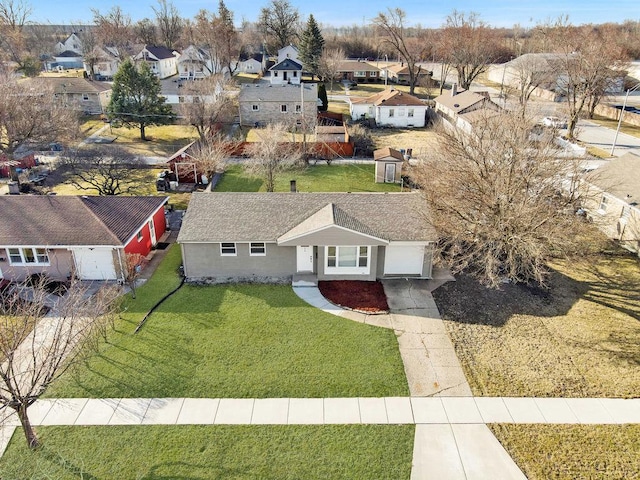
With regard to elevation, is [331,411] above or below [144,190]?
below

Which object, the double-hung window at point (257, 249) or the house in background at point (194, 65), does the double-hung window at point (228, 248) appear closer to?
the double-hung window at point (257, 249)

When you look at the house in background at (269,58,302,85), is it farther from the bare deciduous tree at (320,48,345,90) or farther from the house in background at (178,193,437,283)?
the house in background at (178,193,437,283)

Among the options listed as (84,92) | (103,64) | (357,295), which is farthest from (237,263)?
(103,64)

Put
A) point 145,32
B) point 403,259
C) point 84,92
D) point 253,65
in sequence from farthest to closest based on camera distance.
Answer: point 145,32 → point 253,65 → point 84,92 → point 403,259

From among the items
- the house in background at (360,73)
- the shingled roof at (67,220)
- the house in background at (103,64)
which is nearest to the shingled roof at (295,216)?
the shingled roof at (67,220)

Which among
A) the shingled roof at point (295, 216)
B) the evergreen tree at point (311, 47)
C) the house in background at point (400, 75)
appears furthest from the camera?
the house in background at point (400, 75)

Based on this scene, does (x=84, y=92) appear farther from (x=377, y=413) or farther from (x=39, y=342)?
(x=377, y=413)

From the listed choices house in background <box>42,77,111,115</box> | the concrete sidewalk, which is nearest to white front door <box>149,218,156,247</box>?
the concrete sidewalk
